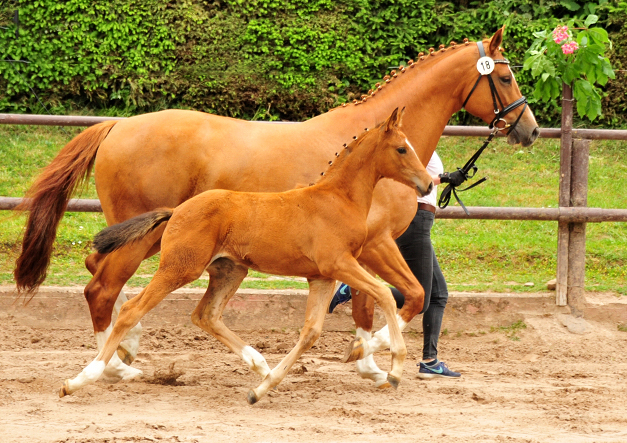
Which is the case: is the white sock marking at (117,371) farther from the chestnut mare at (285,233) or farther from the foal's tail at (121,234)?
the foal's tail at (121,234)

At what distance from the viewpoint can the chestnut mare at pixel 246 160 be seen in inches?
188

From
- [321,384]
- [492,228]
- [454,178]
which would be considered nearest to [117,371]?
[321,384]

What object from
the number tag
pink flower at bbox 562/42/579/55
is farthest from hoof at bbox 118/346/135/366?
pink flower at bbox 562/42/579/55

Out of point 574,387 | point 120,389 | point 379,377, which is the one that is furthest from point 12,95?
point 574,387

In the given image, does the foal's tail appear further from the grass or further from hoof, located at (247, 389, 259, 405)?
the grass

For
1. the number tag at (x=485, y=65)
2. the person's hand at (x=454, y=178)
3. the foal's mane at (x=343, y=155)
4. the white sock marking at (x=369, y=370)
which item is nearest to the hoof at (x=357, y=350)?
the white sock marking at (x=369, y=370)

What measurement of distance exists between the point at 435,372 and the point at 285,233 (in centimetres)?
162

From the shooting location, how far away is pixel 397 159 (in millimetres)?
4309

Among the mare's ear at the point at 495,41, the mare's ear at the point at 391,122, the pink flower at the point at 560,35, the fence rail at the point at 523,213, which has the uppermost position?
the mare's ear at the point at 495,41

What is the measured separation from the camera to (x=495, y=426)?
3.86 meters

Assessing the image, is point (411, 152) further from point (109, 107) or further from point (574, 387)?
point (109, 107)

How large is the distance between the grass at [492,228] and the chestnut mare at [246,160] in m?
1.42

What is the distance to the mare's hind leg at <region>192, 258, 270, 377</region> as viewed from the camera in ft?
14.4

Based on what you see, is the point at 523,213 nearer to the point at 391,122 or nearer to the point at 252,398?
the point at 391,122
